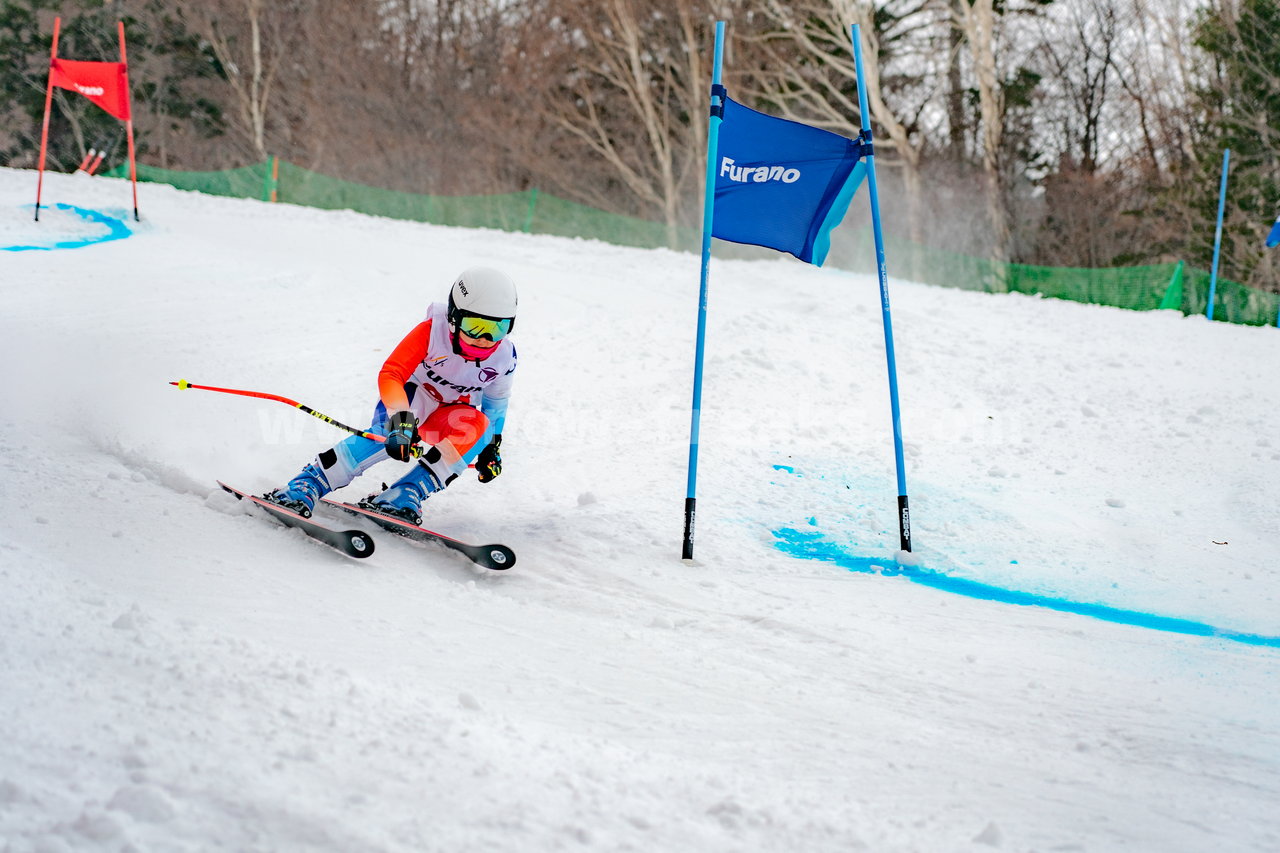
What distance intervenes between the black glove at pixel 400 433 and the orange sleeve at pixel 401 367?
186 millimetres

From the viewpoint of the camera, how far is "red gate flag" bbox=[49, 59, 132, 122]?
484 inches

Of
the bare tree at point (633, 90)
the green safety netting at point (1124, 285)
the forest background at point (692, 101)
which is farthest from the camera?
the bare tree at point (633, 90)

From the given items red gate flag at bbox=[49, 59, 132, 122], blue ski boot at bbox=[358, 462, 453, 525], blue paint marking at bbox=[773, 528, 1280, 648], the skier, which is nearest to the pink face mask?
the skier

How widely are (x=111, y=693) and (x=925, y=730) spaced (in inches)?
88.9

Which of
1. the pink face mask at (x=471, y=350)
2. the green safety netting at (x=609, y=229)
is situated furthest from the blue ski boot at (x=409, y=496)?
the green safety netting at (x=609, y=229)

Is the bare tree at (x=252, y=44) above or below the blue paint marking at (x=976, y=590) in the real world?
above

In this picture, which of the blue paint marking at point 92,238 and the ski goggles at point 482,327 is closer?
the ski goggles at point 482,327

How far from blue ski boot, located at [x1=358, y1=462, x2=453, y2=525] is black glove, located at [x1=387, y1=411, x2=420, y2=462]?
328 mm

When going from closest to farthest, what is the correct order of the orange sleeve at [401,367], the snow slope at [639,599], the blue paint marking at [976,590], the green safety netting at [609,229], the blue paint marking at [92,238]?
the snow slope at [639,599]
the blue paint marking at [976,590]
the orange sleeve at [401,367]
the blue paint marking at [92,238]
the green safety netting at [609,229]

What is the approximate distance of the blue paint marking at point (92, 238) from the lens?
1050cm

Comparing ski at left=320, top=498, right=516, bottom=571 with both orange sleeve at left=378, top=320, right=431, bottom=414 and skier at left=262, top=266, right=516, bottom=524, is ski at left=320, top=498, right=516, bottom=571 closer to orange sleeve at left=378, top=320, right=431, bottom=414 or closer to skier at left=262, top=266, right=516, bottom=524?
skier at left=262, top=266, right=516, bottom=524

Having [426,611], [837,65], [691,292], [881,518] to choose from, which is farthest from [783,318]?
[837,65]

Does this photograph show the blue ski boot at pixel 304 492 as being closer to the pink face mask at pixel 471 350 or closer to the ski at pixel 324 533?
the ski at pixel 324 533

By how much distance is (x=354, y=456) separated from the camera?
4949 mm
